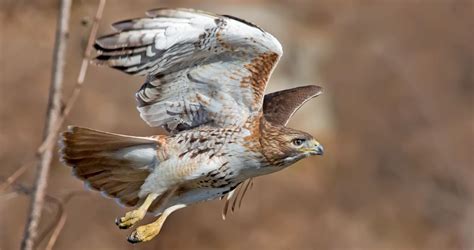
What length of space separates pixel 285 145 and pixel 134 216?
68 centimetres

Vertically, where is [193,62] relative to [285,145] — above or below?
above

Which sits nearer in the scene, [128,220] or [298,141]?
[128,220]

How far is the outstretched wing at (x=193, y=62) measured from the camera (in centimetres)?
Answer: 443

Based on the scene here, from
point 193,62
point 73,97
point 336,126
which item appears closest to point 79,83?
point 73,97

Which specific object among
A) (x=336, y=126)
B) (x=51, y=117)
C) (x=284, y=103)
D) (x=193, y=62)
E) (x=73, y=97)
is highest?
(x=73, y=97)

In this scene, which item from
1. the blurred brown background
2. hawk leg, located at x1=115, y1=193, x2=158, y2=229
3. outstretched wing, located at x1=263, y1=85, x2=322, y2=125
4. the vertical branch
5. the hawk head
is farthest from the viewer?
the blurred brown background

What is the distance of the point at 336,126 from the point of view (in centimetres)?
1469

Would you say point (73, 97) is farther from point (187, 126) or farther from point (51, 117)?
point (187, 126)

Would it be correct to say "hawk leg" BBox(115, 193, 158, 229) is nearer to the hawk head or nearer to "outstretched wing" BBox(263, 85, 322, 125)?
the hawk head

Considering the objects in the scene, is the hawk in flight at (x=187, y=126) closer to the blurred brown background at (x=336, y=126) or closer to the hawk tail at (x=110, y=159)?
the hawk tail at (x=110, y=159)

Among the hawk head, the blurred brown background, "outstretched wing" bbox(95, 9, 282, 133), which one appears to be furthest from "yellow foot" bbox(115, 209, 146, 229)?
the blurred brown background

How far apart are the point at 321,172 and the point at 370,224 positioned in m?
0.97

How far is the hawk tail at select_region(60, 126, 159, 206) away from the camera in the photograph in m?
4.81

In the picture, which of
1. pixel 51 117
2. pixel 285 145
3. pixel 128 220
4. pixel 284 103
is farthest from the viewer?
pixel 284 103
